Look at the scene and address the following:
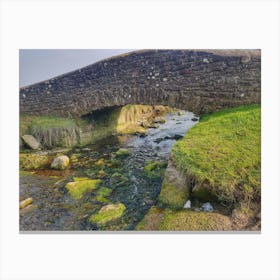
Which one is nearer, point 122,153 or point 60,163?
point 60,163

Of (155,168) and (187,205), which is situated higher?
(155,168)

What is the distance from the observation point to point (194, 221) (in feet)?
8.63

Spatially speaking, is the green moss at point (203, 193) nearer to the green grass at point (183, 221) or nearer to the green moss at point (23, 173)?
the green grass at point (183, 221)

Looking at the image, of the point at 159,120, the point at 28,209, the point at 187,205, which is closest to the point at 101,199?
the point at 28,209

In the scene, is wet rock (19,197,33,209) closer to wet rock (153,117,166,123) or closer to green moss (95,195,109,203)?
green moss (95,195,109,203)

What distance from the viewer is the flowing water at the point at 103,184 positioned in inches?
117

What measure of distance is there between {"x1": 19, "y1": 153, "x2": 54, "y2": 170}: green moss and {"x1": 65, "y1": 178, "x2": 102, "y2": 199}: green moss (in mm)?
885

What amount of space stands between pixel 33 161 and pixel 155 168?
7.21 ft

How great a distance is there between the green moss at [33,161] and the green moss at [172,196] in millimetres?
2341

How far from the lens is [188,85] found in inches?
155

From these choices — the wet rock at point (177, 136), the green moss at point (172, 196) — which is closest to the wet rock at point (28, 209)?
the green moss at point (172, 196)

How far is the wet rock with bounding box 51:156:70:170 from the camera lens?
4.17 meters

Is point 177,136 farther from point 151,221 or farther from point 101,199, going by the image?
point 151,221
